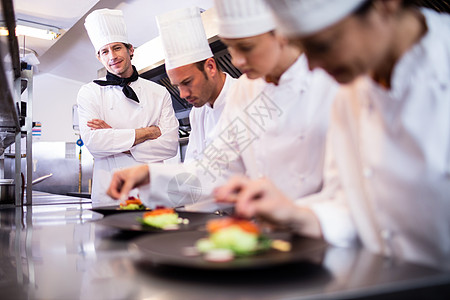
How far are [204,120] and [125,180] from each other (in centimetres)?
126

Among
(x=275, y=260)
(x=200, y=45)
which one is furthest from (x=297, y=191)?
(x=200, y=45)

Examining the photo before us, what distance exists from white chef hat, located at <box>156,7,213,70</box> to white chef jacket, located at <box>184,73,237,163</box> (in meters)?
0.24

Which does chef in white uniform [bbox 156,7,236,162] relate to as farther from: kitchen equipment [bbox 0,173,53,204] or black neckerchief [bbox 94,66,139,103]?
kitchen equipment [bbox 0,173,53,204]

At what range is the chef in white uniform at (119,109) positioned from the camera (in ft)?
10.2

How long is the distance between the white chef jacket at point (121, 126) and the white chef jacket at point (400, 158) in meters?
2.16

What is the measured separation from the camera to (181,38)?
2342mm

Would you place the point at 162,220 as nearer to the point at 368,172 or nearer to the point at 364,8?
the point at 368,172

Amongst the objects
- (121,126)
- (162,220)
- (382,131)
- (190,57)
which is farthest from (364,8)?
(121,126)

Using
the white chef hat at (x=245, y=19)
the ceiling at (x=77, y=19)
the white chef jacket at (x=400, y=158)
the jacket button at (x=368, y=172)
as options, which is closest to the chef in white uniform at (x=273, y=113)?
the white chef hat at (x=245, y=19)

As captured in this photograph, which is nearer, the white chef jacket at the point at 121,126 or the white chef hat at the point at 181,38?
the white chef hat at the point at 181,38

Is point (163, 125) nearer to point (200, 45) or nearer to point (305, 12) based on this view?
point (200, 45)

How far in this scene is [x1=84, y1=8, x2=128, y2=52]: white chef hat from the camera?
10.6 feet

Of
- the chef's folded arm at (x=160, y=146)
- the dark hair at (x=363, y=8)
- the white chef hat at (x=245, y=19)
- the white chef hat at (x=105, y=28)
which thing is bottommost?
the chef's folded arm at (x=160, y=146)

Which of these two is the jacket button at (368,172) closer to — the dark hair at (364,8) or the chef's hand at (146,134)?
the dark hair at (364,8)
